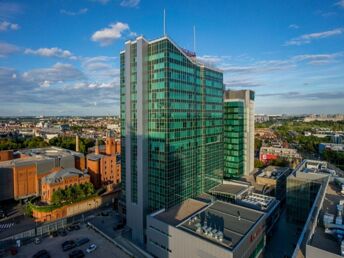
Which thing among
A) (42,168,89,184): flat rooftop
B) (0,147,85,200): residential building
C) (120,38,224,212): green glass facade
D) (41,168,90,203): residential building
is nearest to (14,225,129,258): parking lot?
(120,38,224,212): green glass facade

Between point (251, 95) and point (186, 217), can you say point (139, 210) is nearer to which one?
point (186, 217)

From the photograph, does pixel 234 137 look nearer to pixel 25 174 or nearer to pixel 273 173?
pixel 273 173

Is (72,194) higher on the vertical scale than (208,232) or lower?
lower

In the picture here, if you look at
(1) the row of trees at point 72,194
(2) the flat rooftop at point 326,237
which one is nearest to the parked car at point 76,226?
(1) the row of trees at point 72,194

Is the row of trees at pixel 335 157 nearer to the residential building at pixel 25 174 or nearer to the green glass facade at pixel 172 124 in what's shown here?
the green glass facade at pixel 172 124

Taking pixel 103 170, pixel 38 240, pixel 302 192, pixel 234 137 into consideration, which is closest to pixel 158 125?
pixel 38 240

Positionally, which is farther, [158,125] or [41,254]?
[158,125]

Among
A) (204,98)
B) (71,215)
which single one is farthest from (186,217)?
(71,215)
